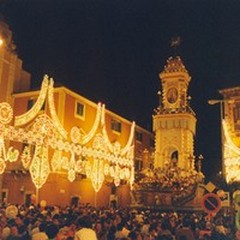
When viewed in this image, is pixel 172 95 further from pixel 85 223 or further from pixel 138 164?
pixel 85 223

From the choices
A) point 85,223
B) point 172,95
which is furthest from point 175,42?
point 85,223

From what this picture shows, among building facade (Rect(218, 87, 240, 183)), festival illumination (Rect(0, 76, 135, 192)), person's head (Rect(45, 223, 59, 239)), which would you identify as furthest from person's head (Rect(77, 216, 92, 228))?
building facade (Rect(218, 87, 240, 183))

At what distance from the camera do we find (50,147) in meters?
30.5

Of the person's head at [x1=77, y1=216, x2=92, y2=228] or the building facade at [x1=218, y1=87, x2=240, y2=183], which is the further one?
the building facade at [x1=218, y1=87, x2=240, y2=183]

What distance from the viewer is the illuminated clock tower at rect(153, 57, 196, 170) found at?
138 feet

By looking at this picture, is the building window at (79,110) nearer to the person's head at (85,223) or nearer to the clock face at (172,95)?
the clock face at (172,95)

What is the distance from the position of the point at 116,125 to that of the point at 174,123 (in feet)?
21.4

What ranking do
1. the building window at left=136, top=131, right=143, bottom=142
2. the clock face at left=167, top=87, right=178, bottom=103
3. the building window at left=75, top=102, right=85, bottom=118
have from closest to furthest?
the building window at left=75, top=102, right=85, bottom=118 < the clock face at left=167, top=87, right=178, bottom=103 < the building window at left=136, top=131, right=143, bottom=142

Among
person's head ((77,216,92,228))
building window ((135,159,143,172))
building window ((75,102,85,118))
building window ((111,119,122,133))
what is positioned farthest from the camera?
building window ((135,159,143,172))

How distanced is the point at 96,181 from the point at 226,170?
11517mm

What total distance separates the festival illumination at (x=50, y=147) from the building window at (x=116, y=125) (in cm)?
753

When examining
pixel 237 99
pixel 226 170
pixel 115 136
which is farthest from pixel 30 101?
pixel 237 99

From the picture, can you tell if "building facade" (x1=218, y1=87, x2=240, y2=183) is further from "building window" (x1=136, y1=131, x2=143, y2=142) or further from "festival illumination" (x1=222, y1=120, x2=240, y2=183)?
"building window" (x1=136, y1=131, x2=143, y2=142)

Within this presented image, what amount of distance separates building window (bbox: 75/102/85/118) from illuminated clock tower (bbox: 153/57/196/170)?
28.0 ft
